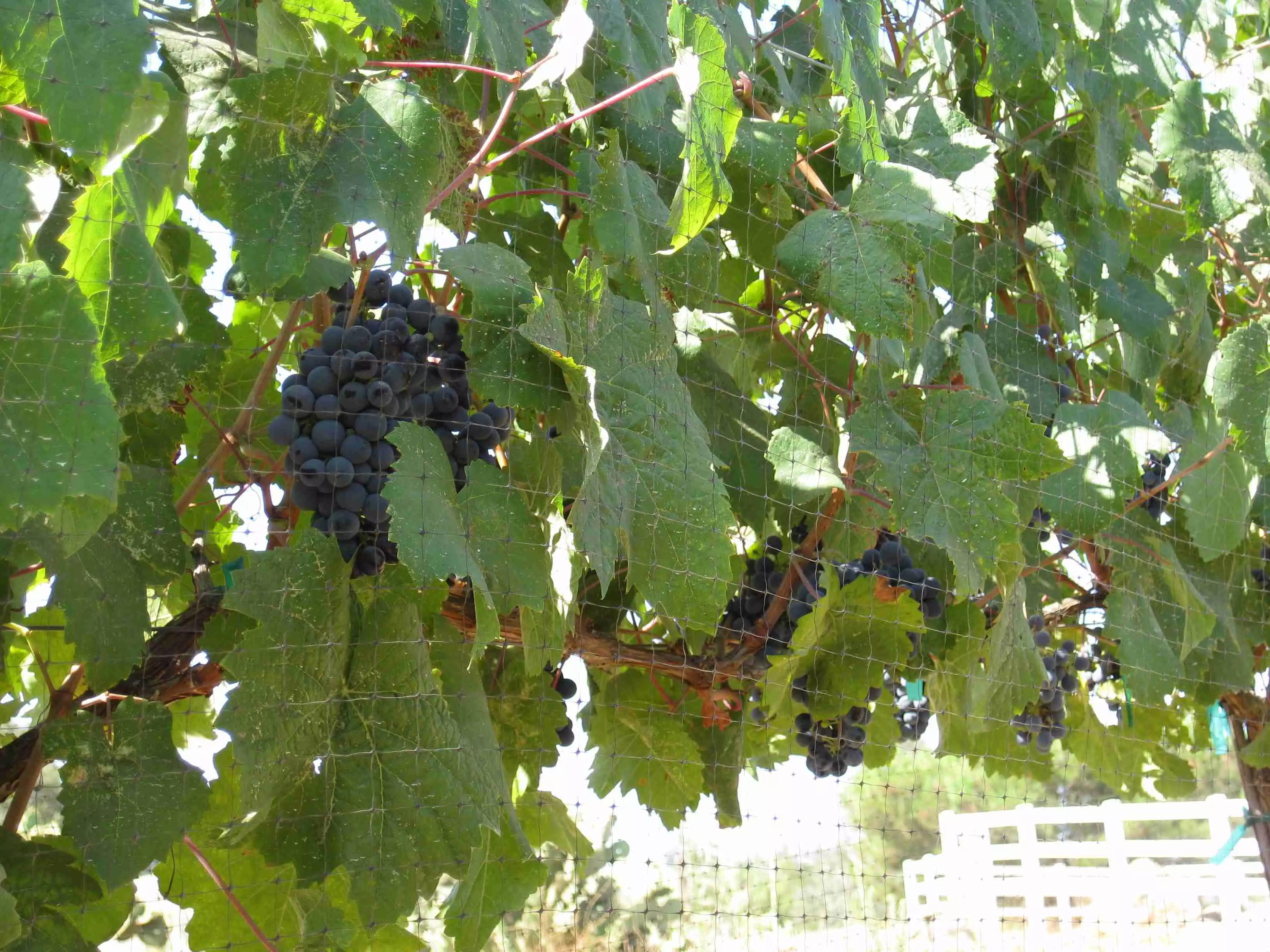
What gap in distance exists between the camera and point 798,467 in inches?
54.9

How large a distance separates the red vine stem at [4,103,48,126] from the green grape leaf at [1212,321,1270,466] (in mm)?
1660

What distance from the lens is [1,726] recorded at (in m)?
1.59

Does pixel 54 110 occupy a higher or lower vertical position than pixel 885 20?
lower

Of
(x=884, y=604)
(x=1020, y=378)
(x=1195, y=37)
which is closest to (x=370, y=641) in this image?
(x=884, y=604)

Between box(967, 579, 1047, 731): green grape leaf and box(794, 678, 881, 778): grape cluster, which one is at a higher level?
box(967, 579, 1047, 731): green grape leaf

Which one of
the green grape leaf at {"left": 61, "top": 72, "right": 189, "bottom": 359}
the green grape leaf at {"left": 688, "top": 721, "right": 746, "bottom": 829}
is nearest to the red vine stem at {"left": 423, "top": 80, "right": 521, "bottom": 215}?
the green grape leaf at {"left": 61, "top": 72, "right": 189, "bottom": 359}

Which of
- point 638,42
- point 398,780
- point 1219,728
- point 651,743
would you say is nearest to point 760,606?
point 651,743

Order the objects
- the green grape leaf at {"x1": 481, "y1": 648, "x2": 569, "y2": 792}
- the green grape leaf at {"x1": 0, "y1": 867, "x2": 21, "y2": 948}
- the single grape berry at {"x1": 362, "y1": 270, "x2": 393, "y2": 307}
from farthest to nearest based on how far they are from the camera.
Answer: the green grape leaf at {"x1": 481, "y1": 648, "x2": 569, "y2": 792}, the single grape berry at {"x1": 362, "y1": 270, "x2": 393, "y2": 307}, the green grape leaf at {"x1": 0, "y1": 867, "x2": 21, "y2": 948}

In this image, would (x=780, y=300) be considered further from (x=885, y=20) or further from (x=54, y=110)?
(x=54, y=110)

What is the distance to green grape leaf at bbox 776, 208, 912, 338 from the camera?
1305mm

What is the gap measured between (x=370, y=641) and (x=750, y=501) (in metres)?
0.53

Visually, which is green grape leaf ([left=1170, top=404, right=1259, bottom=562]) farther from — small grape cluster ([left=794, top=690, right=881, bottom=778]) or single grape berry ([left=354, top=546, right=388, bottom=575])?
single grape berry ([left=354, top=546, right=388, bottom=575])

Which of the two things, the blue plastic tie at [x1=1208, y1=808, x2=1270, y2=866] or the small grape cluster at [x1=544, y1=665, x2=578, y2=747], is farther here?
the blue plastic tie at [x1=1208, y1=808, x2=1270, y2=866]

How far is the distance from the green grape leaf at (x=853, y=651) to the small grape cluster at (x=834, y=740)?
0.13m
